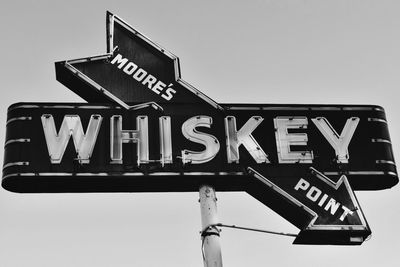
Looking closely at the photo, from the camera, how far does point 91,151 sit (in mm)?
11727

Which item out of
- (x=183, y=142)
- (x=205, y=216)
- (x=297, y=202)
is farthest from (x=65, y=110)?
(x=297, y=202)

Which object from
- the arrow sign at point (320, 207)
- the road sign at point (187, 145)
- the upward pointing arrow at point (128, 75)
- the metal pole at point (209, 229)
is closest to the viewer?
the metal pole at point (209, 229)

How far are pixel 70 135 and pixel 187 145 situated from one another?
5.99ft

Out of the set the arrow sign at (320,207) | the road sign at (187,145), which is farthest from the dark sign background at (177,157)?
the arrow sign at (320,207)

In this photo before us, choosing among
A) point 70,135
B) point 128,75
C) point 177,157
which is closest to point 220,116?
point 177,157

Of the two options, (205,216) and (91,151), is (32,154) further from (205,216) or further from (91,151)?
(205,216)

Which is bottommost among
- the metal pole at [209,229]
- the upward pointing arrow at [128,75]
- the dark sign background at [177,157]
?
the metal pole at [209,229]

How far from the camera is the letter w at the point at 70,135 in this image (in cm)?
1162

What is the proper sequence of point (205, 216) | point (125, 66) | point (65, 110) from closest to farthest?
point (205, 216)
point (65, 110)
point (125, 66)

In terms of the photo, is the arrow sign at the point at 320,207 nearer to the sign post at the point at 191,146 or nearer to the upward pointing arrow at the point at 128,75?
the sign post at the point at 191,146

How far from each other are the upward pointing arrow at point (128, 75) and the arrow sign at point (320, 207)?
5.85 feet

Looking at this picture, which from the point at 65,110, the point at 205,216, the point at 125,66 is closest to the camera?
the point at 205,216

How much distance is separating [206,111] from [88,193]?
2362mm

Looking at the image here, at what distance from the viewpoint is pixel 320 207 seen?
11.7m
